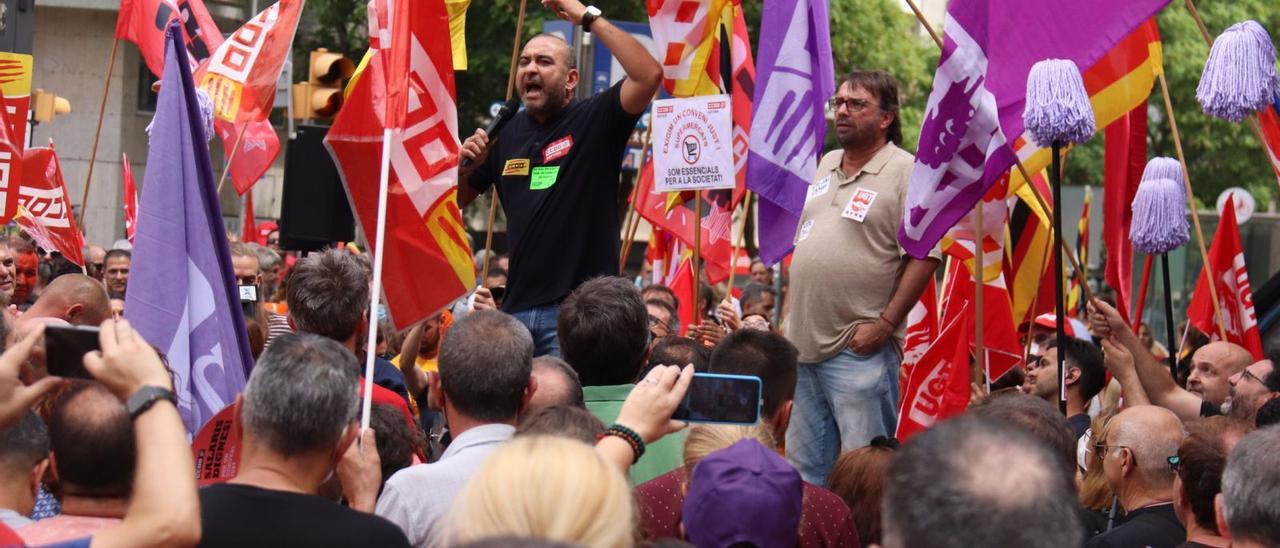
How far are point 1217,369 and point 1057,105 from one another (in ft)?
5.96

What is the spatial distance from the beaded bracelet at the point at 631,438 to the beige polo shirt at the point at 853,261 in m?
3.40

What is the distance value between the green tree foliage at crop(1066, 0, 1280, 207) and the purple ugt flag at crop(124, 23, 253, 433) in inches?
1066

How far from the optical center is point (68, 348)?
10.1ft

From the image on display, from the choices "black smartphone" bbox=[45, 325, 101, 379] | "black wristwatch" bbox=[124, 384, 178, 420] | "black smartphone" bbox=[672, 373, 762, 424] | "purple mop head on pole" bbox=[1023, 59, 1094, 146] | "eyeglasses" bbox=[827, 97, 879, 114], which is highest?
"purple mop head on pole" bbox=[1023, 59, 1094, 146]

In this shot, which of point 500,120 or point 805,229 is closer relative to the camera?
point 500,120

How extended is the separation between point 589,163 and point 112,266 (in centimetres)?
530

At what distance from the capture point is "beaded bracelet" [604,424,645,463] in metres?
3.73

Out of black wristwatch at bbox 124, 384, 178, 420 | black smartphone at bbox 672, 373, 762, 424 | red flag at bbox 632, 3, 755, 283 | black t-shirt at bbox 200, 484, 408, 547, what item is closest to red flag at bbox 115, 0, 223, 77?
red flag at bbox 632, 3, 755, 283

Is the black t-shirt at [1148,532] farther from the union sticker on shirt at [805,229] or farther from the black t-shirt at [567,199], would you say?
the union sticker on shirt at [805,229]

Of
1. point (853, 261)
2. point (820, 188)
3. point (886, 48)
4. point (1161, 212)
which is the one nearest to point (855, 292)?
point (853, 261)

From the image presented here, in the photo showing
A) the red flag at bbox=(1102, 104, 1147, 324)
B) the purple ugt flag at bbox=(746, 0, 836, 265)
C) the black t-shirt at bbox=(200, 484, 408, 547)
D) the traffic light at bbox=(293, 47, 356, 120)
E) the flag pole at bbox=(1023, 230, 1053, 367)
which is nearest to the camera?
the black t-shirt at bbox=(200, 484, 408, 547)

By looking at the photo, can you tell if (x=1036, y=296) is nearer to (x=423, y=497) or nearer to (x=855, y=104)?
(x=855, y=104)

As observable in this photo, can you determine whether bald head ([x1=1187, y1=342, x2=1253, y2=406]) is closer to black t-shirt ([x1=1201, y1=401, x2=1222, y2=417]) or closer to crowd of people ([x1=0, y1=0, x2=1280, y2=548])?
crowd of people ([x1=0, y1=0, x2=1280, y2=548])

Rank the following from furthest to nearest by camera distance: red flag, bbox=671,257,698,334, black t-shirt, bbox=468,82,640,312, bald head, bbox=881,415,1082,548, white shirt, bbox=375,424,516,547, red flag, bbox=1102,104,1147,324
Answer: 1. red flag, bbox=671,257,698,334
2. red flag, bbox=1102,104,1147,324
3. black t-shirt, bbox=468,82,640,312
4. white shirt, bbox=375,424,516,547
5. bald head, bbox=881,415,1082,548
